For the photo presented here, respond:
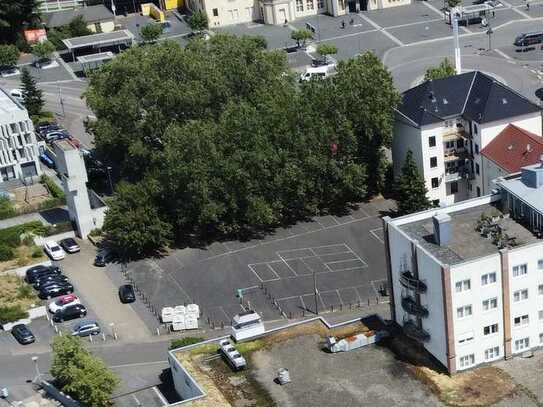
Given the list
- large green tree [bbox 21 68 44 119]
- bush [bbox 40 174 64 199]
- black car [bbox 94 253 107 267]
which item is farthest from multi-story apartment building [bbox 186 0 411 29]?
black car [bbox 94 253 107 267]

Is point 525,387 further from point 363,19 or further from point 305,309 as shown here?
point 363,19

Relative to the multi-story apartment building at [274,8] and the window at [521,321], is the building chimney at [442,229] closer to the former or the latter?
the window at [521,321]

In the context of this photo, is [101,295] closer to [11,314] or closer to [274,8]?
[11,314]

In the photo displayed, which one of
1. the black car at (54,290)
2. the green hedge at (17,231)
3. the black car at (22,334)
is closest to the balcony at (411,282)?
the black car at (22,334)

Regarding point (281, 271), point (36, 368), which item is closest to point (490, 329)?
point (281, 271)

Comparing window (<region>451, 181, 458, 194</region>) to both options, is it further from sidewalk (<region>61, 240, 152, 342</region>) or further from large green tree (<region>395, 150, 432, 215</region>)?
sidewalk (<region>61, 240, 152, 342</region>)
